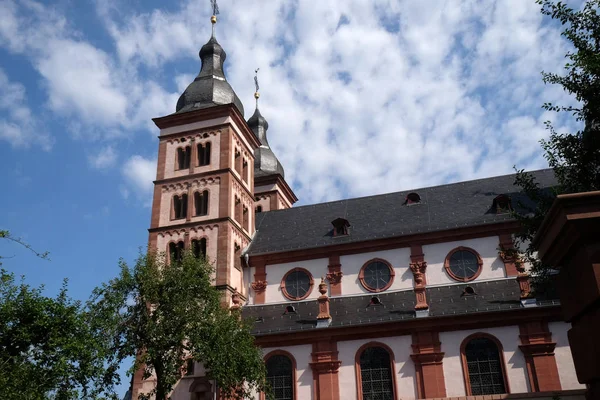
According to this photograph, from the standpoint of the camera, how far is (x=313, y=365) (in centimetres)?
2697

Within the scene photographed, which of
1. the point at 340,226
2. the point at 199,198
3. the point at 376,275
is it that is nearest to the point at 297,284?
the point at 340,226

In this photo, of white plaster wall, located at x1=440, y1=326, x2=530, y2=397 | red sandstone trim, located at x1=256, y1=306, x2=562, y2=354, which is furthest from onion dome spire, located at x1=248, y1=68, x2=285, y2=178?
white plaster wall, located at x1=440, y1=326, x2=530, y2=397

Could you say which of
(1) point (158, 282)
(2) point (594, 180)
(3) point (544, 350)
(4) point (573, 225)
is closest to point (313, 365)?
(1) point (158, 282)

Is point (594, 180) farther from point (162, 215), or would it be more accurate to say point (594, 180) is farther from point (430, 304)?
point (162, 215)

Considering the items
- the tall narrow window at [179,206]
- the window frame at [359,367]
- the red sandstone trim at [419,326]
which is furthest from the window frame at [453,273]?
the tall narrow window at [179,206]

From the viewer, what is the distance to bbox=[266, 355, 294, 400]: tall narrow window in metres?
27.0

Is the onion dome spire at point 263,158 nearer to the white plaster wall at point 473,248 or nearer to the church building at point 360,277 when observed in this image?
the church building at point 360,277

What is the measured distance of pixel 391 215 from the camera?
3431 centimetres

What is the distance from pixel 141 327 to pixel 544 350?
679 inches

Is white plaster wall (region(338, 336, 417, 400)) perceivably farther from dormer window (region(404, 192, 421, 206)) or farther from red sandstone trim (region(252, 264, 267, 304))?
dormer window (region(404, 192, 421, 206))

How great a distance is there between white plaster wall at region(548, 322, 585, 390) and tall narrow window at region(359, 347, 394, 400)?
7226mm

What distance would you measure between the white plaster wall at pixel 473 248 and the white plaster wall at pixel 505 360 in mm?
4276

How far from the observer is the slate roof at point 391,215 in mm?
32000

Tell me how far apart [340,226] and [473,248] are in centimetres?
772
